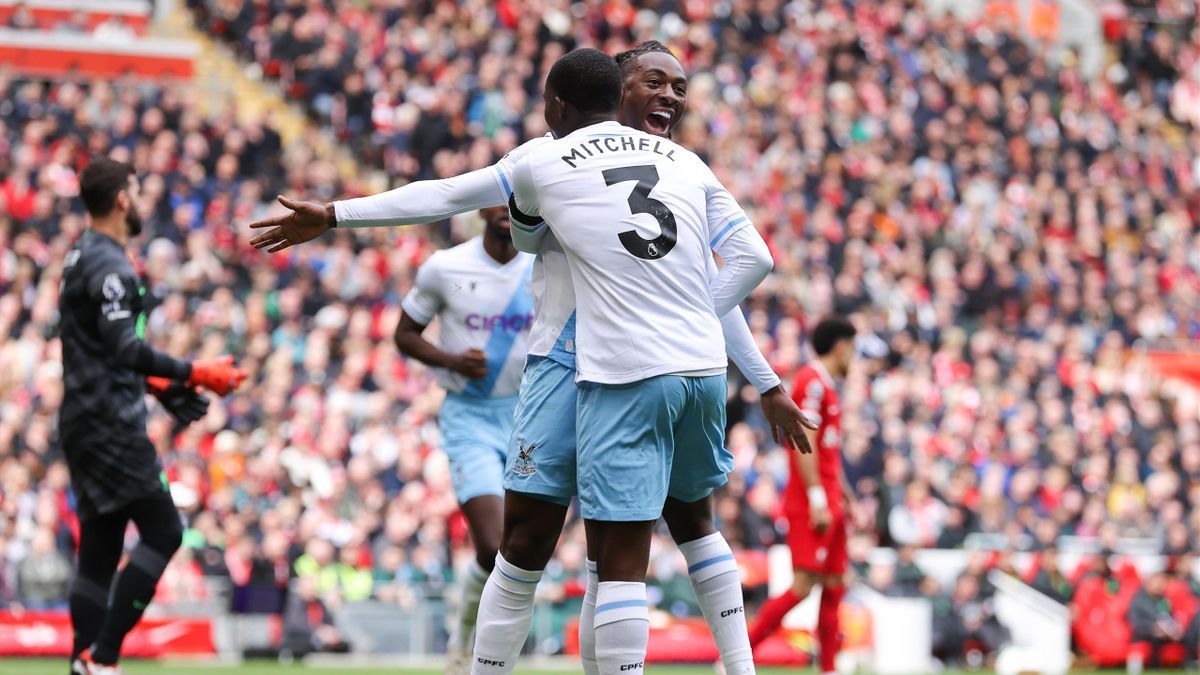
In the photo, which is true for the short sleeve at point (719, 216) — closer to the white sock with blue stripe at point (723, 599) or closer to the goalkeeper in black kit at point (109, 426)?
the white sock with blue stripe at point (723, 599)

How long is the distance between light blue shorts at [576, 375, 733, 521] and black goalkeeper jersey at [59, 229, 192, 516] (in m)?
2.84

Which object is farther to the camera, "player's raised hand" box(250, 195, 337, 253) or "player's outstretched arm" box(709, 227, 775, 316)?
"player's outstretched arm" box(709, 227, 775, 316)

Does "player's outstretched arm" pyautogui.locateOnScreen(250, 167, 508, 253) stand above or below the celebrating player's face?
below

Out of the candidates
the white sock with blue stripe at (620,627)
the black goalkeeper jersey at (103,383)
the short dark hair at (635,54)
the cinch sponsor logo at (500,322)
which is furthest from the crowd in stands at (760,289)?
the white sock with blue stripe at (620,627)

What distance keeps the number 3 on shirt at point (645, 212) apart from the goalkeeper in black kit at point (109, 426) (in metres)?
2.95

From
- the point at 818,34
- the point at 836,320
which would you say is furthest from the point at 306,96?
the point at 836,320

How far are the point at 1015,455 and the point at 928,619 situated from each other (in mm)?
4860

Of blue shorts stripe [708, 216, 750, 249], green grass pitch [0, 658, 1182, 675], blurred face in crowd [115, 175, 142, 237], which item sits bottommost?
green grass pitch [0, 658, 1182, 675]

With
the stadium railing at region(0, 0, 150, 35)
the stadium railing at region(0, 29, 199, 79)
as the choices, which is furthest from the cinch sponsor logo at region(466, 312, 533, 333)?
the stadium railing at region(0, 0, 150, 35)

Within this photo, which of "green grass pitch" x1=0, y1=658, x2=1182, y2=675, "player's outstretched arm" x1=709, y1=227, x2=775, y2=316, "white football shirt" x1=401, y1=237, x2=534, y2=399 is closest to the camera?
"player's outstretched arm" x1=709, y1=227, x2=775, y2=316

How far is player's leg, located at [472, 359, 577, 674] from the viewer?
6422mm

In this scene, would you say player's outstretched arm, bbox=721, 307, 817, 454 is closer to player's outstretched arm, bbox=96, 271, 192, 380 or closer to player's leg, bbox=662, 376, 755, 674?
player's leg, bbox=662, 376, 755, 674

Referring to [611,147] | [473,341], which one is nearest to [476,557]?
[473,341]

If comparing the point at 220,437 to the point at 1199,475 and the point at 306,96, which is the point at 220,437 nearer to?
the point at 306,96
